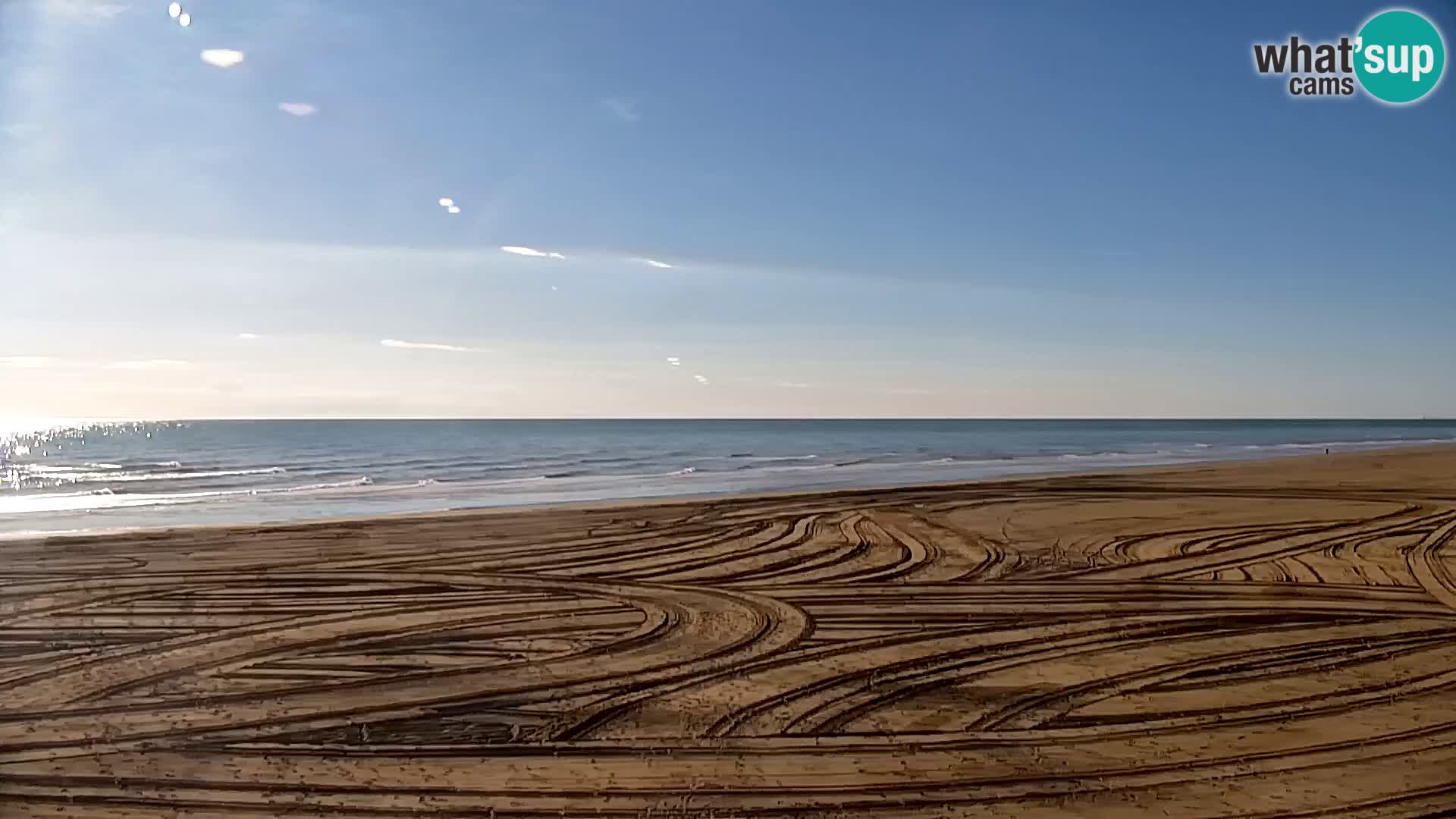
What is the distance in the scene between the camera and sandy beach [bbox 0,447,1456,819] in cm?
546

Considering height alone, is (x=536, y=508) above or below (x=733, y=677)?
above

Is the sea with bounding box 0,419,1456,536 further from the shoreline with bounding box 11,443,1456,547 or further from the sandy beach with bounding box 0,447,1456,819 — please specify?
the sandy beach with bounding box 0,447,1456,819

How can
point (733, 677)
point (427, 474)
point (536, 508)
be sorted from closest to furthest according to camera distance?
1. point (733, 677)
2. point (536, 508)
3. point (427, 474)

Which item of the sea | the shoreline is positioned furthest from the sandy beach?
the sea

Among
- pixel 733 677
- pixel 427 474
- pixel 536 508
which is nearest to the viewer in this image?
pixel 733 677

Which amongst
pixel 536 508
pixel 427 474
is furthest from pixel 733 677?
pixel 427 474

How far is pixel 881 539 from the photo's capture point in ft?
49.1

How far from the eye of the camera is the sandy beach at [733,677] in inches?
215

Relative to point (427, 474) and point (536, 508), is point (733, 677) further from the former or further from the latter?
point (427, 474)

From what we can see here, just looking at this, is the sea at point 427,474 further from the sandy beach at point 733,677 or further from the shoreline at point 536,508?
the sandy beach at point 733,677

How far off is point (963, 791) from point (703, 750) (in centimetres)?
163

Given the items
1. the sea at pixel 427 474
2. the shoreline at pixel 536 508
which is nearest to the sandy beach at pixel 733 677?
the shoreline at pixel 536 508

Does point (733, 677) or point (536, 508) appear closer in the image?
point (733, 677)

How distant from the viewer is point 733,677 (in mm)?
7516
